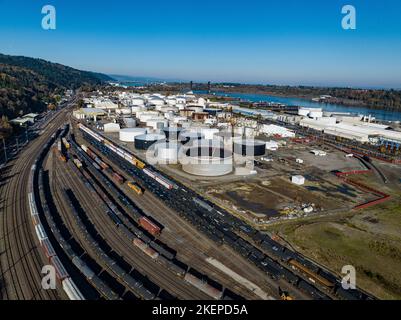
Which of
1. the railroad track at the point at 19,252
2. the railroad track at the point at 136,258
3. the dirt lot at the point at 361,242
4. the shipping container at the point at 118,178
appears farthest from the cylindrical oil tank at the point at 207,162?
the railroad track at the point at 19,252

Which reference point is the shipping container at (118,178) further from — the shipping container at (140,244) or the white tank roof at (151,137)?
the white tank roof at (151,137)

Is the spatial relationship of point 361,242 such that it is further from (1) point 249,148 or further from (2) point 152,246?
(1) point 249,148

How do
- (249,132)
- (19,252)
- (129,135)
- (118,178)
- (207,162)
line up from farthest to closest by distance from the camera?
(249,132)
(129,135)
(207,162)
(118,178)
(19,252)

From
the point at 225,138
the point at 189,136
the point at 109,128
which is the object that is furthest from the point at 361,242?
the point at 109,128

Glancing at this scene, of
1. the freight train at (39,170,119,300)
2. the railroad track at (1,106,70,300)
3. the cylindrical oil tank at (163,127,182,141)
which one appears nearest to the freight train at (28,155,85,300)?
the railroad track at (1,106,70,300)

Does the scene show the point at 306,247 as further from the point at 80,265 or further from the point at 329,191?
the point at 80,265
